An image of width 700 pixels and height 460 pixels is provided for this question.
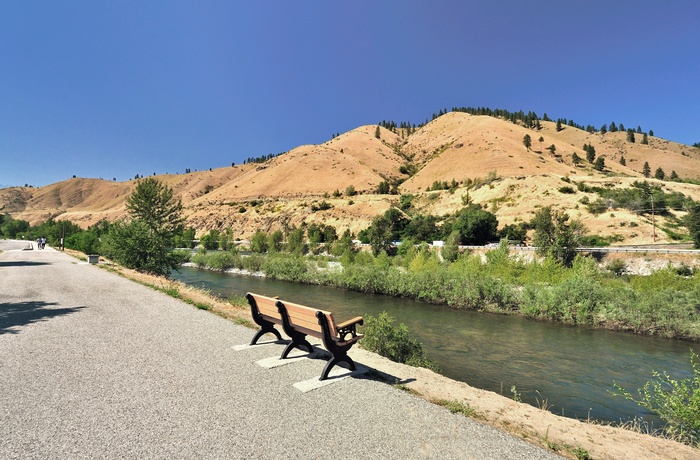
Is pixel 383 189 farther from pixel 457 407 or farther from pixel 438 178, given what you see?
pixel 457 407

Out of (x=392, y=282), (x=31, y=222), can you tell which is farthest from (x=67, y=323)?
(x=31, y=222)

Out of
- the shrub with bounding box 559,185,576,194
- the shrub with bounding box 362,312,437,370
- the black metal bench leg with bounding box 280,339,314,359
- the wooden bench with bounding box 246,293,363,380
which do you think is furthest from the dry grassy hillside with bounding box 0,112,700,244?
the wooden bench with bounding box 246,293,363,380

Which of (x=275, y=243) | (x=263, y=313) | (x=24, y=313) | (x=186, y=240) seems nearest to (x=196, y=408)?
(x=263, y=313)

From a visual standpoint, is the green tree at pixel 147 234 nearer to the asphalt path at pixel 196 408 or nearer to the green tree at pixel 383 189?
the asphalt path at pixel 196 408

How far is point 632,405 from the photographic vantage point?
10.7 metres

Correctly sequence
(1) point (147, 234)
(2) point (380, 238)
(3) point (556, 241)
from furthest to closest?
1. (2) point (380, 238)
2. (3) point (556, 241)
3. (1) point (147, 234)

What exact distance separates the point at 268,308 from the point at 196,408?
2958 mm

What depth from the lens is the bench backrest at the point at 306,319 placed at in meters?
6.14

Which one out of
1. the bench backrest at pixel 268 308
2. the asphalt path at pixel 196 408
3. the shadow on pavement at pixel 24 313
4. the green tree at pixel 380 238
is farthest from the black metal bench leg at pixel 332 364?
the green tree at pixel 380 238

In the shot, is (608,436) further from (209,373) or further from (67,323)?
(67,323)

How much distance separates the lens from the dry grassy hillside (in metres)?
71.4

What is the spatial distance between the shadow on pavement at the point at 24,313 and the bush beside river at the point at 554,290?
22.2 metres

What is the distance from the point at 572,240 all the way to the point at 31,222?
22822cm

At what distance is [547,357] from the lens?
1495 cm
